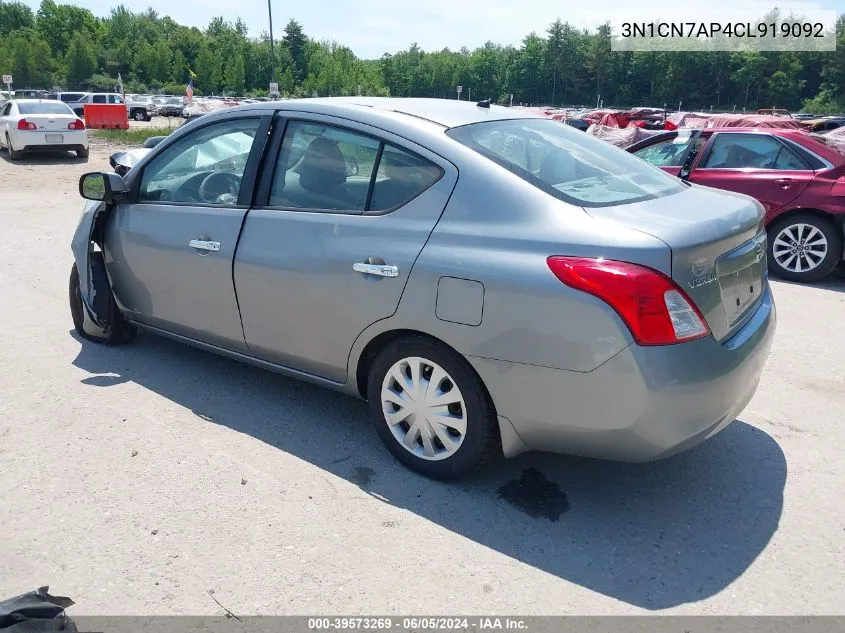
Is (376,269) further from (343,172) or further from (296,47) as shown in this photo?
(296,47)

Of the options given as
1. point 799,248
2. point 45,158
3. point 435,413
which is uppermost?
point 45,158

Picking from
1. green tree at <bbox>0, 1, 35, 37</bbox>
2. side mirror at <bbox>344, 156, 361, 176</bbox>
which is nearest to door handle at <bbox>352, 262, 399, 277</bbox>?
side mirror at <bbox>344, 156, 361, 176</bbox>

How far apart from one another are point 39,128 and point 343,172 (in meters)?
16.6

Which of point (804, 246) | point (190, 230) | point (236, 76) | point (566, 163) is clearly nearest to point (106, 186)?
point (190, 230)

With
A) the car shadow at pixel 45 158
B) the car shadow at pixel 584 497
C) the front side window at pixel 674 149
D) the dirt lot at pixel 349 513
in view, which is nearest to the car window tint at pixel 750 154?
the front side window at pixel 674 149

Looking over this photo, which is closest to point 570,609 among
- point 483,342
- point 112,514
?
point 483,342

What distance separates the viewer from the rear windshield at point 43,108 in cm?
1769

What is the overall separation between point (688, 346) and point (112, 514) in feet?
8.05

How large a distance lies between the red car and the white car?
49.0 ft

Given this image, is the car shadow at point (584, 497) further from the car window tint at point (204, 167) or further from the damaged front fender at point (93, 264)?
the car window tint at point (204, 167)

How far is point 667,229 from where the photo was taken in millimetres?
2803

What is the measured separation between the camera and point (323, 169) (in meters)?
3.67

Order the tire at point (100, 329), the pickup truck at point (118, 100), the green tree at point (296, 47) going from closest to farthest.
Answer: the tire at point (100, 329) < the pickup truck at point (118, 100) < the green tree at point (296, 47)

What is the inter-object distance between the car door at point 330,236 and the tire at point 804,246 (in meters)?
5.83
